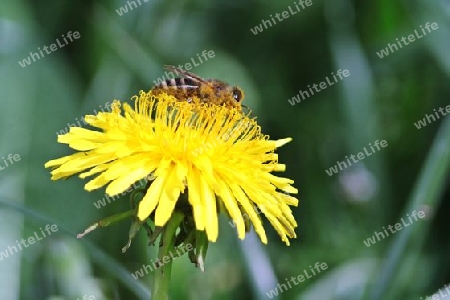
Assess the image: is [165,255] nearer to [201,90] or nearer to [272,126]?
[201,90]

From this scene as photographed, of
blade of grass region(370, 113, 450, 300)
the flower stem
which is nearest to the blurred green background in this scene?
blade of grass region(370, 113, 450, 300)

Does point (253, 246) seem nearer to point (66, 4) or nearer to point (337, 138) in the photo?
point (337, 138)

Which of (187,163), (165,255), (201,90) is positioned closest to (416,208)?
(201,90)

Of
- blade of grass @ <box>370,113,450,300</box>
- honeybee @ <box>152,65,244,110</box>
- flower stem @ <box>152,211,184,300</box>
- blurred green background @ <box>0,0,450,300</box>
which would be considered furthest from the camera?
blurred green background @ <box>0,0,450,300</box>

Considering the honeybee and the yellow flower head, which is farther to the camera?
the honeybee

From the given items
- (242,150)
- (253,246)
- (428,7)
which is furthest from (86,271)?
(428,7)

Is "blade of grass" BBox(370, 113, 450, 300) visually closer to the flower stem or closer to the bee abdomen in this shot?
the bee abdomen
